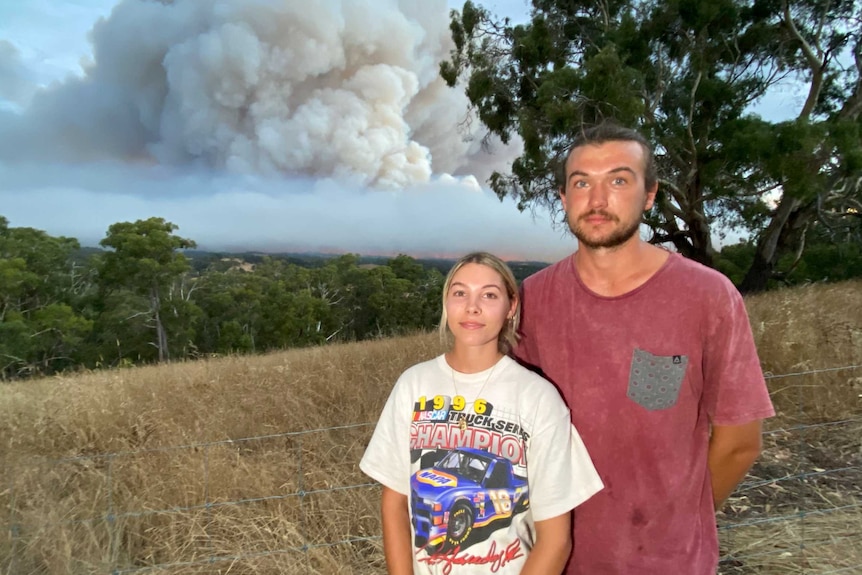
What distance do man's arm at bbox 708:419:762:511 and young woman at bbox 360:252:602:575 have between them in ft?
1.14

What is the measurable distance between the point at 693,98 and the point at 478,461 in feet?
41.1

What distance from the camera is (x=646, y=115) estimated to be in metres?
10.9

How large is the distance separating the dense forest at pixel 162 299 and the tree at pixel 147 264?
0.18 ft

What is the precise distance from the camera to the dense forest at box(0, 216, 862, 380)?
1058 inches

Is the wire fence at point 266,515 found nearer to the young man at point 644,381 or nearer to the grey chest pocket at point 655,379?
the young man at point 644,381

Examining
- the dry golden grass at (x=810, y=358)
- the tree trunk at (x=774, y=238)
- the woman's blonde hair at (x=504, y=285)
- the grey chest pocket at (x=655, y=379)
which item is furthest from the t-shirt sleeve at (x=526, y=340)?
the tree trunk at (x=774, y=238)

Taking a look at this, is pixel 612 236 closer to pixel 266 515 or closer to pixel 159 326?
pixel 266 515

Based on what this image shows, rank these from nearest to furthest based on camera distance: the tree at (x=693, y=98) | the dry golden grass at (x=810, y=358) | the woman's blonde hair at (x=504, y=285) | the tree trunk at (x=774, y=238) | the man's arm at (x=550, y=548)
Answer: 1. the man's arm at (x=550, y=548)
2. the woman's blonde hair at (x=504, y=285)
3. the dry golden grass at (x=810, y=358)
4. the tree at (x=693, y=98)
5. the tree trunk at (x=774, y=238)

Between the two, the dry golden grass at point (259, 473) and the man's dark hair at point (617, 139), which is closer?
the man's dark hair at point (617, 139)

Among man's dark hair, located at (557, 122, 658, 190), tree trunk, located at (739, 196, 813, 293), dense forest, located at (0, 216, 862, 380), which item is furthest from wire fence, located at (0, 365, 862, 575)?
dense forest, located at (0, 216, 862, 380)

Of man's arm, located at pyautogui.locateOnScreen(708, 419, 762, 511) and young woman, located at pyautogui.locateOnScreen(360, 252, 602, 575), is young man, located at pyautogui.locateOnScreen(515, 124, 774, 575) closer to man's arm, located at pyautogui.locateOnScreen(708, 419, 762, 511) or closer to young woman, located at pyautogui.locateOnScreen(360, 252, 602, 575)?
man's arm, located at pyautogui.locateOnScreen(708, 419, 762, 511)

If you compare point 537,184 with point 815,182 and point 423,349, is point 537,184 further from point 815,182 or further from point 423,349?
point 423,349

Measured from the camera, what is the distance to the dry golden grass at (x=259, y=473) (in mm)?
2523

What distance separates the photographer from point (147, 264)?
29109 millimetres
